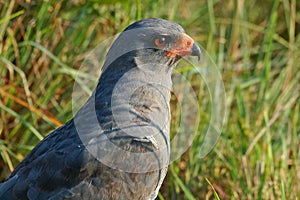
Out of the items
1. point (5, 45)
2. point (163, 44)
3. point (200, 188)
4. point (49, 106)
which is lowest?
point (200, 188)

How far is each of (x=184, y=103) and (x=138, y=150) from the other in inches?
68.1

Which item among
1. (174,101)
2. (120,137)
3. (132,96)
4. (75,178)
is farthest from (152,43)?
(174,101)

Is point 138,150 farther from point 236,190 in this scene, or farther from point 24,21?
point 24,21

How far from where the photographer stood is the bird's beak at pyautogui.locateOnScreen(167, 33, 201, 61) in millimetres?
4031

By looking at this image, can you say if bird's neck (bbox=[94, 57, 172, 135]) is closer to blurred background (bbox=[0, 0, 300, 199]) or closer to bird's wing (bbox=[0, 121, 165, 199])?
bird's wing (bbox=[0, 121, 165, 199])

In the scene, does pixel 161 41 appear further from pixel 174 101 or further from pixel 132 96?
pixel 174 101

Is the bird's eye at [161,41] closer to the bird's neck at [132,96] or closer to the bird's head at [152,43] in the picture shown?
the bird's head at [152,43]

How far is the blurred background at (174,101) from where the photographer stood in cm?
467

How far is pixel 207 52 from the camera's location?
561cm

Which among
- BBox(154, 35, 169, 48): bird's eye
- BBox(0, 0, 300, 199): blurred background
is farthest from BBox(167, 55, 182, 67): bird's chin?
BBox(0, 0, 300, 199): blurred background

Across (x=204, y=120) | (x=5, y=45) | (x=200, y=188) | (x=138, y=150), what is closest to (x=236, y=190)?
(x=200, y=188)

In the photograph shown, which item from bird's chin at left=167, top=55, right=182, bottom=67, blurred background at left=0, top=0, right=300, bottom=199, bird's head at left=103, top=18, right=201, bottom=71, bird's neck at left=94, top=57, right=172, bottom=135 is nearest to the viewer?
bird's neck at left=94, top=57, right=172, bottom=135

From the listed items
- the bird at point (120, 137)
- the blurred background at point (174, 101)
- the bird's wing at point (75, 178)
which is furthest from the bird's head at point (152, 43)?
the blurred background at point (174, 101)

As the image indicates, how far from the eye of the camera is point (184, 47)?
4.05 metres
